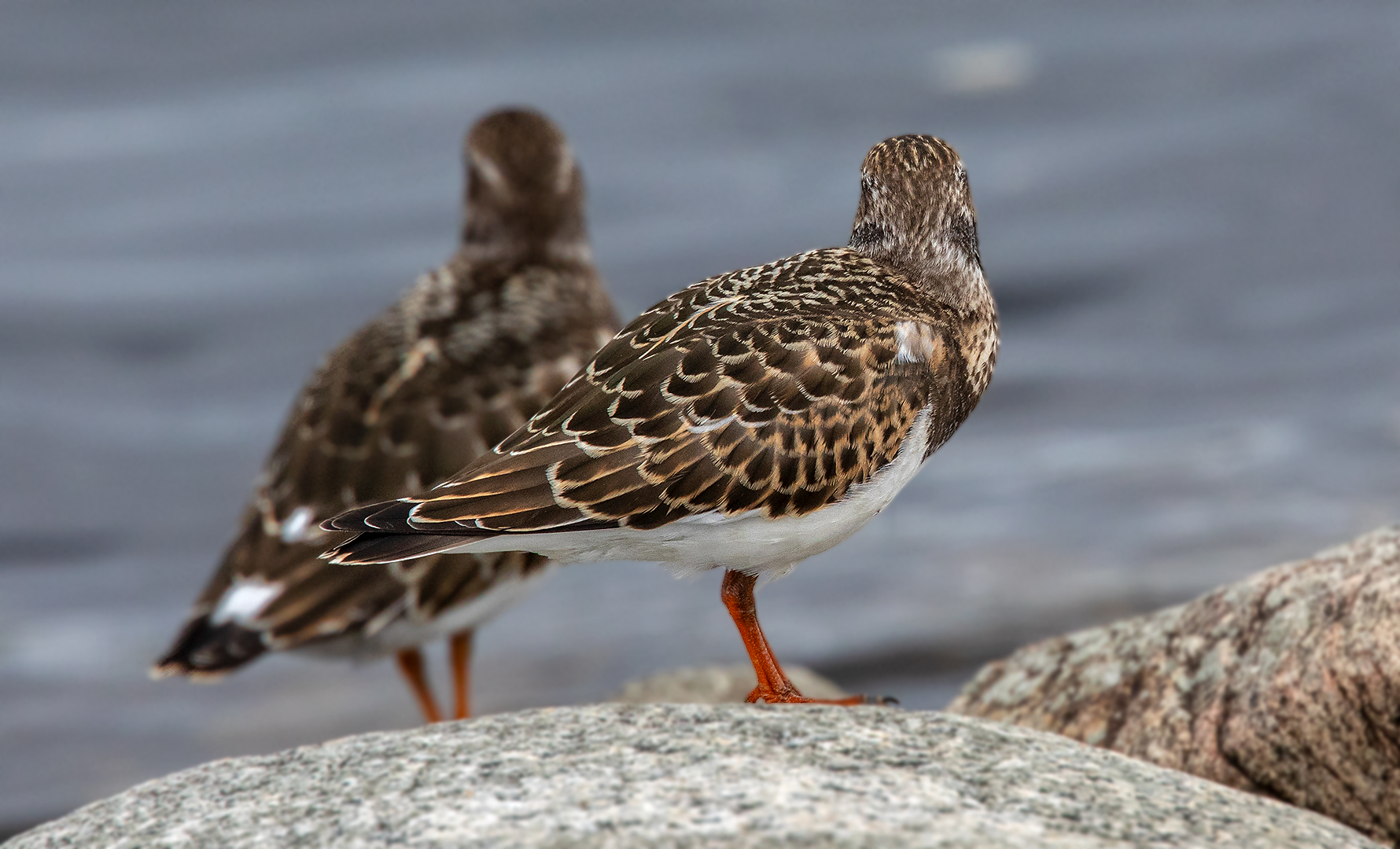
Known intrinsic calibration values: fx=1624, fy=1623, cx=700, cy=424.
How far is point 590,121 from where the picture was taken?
13.8 metres

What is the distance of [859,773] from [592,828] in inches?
26.4

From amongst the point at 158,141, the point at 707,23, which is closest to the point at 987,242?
the point at 707,23

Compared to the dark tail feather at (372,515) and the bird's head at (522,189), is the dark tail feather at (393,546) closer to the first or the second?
the dark tail feather at (372,515)

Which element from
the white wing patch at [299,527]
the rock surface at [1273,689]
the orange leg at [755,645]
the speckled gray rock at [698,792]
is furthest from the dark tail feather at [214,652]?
the rock surface at [1273,689]

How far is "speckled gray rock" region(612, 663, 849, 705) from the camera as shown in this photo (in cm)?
668

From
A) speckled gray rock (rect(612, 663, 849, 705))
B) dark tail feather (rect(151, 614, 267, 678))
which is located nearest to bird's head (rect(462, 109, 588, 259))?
speckled gray rock (rect(612, 663, 849, 705))

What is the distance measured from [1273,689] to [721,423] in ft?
5.78

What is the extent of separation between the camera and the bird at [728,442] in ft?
13.7

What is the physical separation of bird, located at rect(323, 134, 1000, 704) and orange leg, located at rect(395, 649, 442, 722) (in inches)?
135

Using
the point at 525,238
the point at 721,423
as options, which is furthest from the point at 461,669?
the point at 721,423

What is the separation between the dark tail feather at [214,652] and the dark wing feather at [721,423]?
91.9 inches

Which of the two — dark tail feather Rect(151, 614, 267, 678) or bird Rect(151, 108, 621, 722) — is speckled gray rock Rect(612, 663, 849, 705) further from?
dark tail feather Rect(151, 614, 267, 678)

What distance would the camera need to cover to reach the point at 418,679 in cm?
778

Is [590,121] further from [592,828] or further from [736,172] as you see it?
[592,828]
